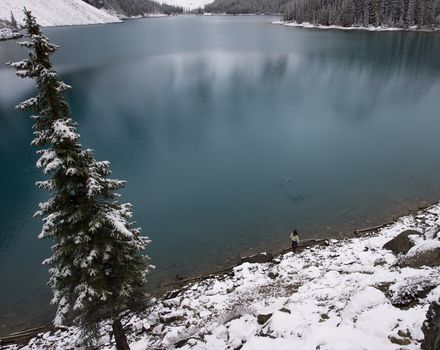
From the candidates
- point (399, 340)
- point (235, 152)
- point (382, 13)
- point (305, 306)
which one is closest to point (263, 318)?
point (305, 306)

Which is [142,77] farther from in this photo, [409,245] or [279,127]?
[409,245]

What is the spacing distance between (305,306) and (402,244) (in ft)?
29.5

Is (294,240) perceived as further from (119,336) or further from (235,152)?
(235,152)

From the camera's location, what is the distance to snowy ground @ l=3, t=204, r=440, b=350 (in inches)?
487

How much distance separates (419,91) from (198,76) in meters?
49.4

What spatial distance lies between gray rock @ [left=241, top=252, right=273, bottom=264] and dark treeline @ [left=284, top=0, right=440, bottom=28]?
6526 inches

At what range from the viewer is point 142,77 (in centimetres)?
8675

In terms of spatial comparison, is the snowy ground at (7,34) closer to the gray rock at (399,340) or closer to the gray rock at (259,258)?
the gray rock at (259,258)

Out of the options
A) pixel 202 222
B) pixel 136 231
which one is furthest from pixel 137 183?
pixel 136 231

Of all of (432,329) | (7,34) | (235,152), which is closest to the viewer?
(432,329)

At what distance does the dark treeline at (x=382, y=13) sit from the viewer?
149m

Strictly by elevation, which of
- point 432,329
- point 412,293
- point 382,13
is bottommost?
point 412,293

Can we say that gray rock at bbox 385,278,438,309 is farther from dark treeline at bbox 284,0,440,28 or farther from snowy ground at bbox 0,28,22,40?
snowy ground at bbox 0,28,22,40

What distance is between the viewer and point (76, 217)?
44.5 ft
